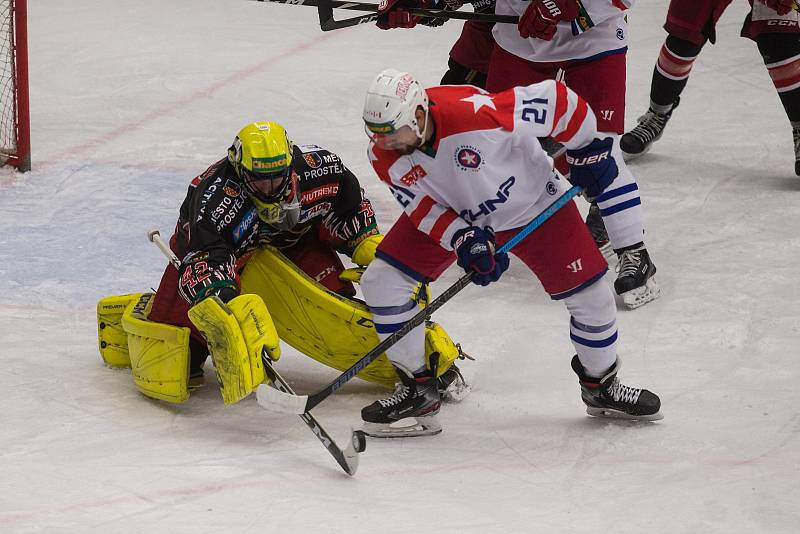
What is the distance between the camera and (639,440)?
3189mm

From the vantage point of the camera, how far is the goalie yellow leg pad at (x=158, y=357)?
335 cm

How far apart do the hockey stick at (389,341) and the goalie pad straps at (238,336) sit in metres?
0.05

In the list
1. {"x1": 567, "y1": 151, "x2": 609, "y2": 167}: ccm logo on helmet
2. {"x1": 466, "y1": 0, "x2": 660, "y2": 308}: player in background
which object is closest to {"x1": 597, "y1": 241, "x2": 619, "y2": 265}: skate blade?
{"x1": 466, "y1": 0, "x2": 660, "y2": 308}: player in background

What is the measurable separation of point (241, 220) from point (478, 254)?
2.52 ft

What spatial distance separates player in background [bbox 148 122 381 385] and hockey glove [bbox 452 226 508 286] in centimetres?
58

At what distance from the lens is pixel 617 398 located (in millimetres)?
3248

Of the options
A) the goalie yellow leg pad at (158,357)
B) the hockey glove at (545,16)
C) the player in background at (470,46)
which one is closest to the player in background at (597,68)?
the hockey glove at (545,16)

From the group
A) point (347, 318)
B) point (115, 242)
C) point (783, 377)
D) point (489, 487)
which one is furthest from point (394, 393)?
point (115, 242)

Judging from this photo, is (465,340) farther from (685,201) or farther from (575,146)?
(685,201)

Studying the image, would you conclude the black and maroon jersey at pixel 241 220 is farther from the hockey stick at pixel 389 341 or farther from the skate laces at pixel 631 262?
the skate laces at pixel 631 262

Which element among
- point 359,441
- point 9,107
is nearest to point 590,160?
point 359,441

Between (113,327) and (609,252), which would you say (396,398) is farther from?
(609,252)

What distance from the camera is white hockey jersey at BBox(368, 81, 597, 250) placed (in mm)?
2922

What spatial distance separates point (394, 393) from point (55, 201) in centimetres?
226
